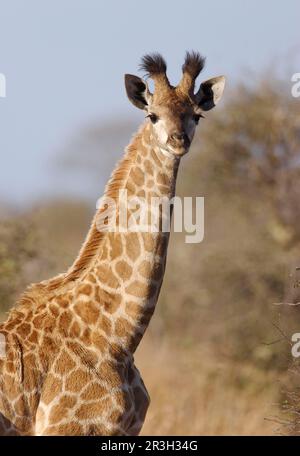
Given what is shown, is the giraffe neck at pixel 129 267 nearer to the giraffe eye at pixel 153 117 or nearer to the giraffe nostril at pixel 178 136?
the giraffe eye at pixel 153 117

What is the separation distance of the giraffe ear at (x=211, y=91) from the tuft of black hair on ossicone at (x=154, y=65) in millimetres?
498

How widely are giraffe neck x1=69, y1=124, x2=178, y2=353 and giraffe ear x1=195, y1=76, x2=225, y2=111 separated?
36.7 inches

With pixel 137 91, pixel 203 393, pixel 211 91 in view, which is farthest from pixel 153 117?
pixel 203 393

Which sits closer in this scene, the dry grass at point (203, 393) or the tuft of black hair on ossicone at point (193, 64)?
the tuft of black hair on ossicone at point (193, 64)

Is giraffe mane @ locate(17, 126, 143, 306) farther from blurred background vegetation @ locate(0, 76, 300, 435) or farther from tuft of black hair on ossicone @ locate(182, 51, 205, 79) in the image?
blurred background vegetation @ locate(0, 76, 300, 435)

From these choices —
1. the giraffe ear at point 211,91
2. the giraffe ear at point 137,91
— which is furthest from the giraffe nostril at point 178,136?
the giraffe ear at point 211,91

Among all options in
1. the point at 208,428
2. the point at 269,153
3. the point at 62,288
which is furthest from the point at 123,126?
the point at 62,288

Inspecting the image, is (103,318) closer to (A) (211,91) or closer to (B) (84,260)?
(B) (84,260)

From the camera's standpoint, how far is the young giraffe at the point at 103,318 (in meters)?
8.70

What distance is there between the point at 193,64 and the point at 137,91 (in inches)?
20.2

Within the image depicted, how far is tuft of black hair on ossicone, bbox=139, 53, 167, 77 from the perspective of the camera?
9625mm
